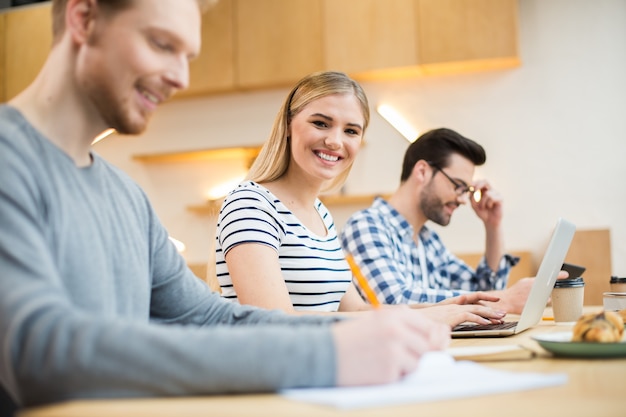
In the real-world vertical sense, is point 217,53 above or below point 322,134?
above

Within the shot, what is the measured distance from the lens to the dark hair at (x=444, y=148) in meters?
2.90

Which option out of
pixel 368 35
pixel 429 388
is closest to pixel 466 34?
pixel 368 35

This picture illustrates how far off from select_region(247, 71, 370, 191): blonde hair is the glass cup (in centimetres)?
74

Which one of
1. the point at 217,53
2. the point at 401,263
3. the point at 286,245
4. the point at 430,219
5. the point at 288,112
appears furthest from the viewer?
the point at 217,53

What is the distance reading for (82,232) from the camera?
0.90 metres

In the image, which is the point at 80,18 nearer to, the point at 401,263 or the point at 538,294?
the point at 538,294

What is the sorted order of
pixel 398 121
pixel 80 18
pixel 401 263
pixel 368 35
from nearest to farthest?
pixel 80 18 → pixel 401 263 → pixel 368 35 → pixel 398 121

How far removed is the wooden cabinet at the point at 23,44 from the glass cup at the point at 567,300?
163 inches

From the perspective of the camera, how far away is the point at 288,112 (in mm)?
2029

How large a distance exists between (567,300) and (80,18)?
56.0 inches

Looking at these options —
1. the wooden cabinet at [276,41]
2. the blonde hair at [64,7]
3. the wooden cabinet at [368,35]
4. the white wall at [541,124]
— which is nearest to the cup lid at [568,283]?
the blonde hair at [64,7]

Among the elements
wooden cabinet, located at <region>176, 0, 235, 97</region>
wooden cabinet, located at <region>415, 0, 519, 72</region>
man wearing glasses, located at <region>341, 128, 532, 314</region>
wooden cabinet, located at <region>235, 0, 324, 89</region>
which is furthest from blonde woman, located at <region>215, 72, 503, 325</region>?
wooden cabinet, located at <region>176, 0, 235, 97</region>

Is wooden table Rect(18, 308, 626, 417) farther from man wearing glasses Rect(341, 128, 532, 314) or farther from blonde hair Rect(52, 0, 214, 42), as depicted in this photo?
man wearing glasses Rect(341, 128, 532, 314)

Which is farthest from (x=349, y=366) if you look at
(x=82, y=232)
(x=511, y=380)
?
(x=82, y=232)
